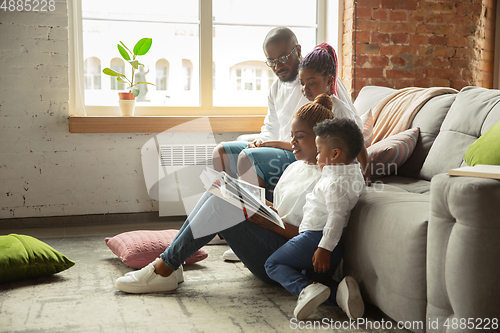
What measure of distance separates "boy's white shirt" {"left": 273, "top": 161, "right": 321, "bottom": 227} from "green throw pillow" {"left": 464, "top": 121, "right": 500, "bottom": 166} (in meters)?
0.53

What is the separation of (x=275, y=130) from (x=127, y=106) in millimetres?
1143

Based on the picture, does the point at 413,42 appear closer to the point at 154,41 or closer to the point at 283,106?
the point at 283,106

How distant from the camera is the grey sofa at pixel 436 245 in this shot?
Result: 1152mm

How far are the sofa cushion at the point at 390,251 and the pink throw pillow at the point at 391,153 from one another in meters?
0.37

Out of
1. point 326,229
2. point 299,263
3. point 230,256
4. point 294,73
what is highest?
point 294,73

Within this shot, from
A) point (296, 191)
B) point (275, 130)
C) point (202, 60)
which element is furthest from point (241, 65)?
point (296, 191)

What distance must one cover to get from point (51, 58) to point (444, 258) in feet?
9.01

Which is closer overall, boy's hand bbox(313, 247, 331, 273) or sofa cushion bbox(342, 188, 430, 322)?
sofa cushion bbox(342, 188, 430, 322)

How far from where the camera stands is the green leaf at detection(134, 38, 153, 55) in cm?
318

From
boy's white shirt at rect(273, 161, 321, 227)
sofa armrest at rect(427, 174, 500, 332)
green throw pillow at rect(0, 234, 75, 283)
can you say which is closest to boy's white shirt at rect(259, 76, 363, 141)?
boy's white shirt at rect(273, 161, 321, 227)

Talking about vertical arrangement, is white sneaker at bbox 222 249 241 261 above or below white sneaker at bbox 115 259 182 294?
below

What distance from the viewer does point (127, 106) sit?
3.19m

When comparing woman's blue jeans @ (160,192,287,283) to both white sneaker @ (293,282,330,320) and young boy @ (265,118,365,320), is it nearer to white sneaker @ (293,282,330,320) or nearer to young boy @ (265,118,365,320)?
young boy @ (265,118,365,320)

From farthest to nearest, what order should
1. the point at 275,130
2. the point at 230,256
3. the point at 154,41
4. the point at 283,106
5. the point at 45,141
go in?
1. the point at 154,41
2. the point at 45,141
3. the point at 275,130
4. the point at 283,106
5. the point at 230,256
